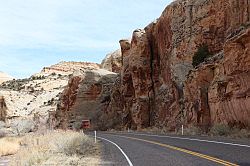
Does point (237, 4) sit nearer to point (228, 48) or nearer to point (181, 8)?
point (228, 48)

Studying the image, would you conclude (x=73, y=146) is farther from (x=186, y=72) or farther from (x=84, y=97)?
(x=84, y=97)

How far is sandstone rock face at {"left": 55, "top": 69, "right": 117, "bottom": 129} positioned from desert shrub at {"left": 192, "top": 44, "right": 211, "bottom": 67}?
35609 millimetres

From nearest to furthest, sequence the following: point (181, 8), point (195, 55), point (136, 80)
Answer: point (195, 55), point (181, 8), point (136, 80)

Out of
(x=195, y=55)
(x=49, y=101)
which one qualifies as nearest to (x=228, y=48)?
(x=195, y=55)

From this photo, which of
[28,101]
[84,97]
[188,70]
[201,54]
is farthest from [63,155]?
[28,101]

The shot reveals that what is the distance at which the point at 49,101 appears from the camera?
115875 mm

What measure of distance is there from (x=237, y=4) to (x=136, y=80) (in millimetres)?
28649

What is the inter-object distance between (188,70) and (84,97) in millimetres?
38866

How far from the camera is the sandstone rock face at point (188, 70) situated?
3031 cm

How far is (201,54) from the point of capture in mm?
43062

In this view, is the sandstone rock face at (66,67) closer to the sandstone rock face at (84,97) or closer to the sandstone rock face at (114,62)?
the sandstone rock face at (114,62)

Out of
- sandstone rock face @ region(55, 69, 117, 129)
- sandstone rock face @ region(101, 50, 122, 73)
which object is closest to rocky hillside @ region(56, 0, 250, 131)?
sandstone rock face @ region(55, 69, 117, 129)

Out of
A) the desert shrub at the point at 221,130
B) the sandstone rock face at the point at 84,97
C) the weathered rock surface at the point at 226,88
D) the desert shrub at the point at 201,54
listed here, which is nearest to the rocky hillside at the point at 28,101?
the sandstone rock face at the point at 84,97

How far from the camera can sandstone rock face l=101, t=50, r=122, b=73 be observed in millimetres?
106787
